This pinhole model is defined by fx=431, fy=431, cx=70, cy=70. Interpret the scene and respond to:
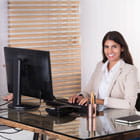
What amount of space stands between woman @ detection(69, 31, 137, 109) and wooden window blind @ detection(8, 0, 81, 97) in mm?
1611

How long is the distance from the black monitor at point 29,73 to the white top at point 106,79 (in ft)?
2.52

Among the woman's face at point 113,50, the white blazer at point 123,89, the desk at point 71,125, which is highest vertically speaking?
the woman's face at point 113,50

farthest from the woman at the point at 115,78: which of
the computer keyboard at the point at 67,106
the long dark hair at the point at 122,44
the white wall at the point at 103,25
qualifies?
the white wall at the point at 103,25

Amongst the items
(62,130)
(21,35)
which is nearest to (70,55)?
(21,35)

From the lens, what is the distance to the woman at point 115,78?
408 cm

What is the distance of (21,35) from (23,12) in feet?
1.03

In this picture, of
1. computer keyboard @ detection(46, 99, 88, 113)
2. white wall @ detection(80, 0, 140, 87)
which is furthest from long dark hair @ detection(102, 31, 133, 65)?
white wall @ detection(80, 0, 140, 87)

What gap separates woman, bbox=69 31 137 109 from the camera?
13.4ft

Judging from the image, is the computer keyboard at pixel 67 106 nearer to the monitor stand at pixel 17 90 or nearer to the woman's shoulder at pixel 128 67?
the monitor stand at pixel 17 90

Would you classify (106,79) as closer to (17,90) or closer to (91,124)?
(17,90)

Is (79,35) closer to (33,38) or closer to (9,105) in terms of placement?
(33,38)

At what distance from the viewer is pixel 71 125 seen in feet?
10.8

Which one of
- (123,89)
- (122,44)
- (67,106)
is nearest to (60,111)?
(67,106)

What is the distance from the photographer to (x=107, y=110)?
392 cm
